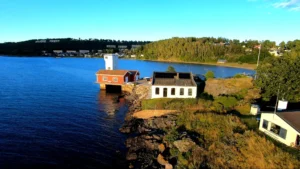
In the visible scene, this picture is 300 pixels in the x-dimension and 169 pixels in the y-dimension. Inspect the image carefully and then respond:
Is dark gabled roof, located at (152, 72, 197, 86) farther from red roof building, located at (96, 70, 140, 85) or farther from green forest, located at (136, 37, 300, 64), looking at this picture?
green forest, located at (136, 37, 300, 64)

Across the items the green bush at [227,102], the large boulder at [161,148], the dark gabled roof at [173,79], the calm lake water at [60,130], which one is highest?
the dark gabled roof at [173,79]

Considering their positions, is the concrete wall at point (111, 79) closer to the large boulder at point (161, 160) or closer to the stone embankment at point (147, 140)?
the stone embankment at point (147, 140)

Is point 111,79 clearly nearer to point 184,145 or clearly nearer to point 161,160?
point 184,145

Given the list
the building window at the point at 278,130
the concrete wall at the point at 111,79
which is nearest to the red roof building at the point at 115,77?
the concrete wall at the point at 111,79

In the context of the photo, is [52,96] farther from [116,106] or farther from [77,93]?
[116,106]

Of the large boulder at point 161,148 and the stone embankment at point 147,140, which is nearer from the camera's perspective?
the stone embankment at point 147,140

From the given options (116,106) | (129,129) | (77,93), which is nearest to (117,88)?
(77,93)

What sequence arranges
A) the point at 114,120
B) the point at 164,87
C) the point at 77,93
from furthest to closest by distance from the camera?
the point at 77,93, the point at 164,87, the point at 114,120

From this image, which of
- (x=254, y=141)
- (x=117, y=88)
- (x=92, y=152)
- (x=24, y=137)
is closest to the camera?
(x=254, y=141)

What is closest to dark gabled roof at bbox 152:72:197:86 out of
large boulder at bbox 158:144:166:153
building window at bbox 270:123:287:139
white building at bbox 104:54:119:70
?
large boulder at bbox 158:144:166:153
